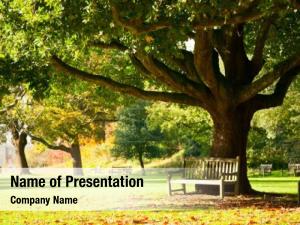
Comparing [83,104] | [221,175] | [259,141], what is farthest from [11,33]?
[259,141]

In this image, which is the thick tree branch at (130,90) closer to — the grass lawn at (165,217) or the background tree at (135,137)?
the grass lawn at (165,217)

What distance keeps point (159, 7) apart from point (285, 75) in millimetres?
9556

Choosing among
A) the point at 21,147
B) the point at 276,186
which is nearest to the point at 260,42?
the point at 276,186

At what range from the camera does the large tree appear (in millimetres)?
13578

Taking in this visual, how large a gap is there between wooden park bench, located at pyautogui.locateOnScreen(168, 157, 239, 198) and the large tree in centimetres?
122

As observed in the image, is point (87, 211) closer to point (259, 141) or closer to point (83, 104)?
point (83, 104)

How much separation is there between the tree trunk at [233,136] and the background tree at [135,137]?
30876mm

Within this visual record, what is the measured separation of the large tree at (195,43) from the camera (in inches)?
535

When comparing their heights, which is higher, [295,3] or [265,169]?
[295,3]

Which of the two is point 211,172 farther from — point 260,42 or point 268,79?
point 260,42

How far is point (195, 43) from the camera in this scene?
18.3 meters

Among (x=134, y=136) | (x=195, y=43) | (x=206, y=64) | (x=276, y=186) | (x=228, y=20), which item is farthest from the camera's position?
(x=134, y=136)

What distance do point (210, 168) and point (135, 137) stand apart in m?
32.6

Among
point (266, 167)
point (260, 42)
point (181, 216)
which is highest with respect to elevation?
point (260, 42)
